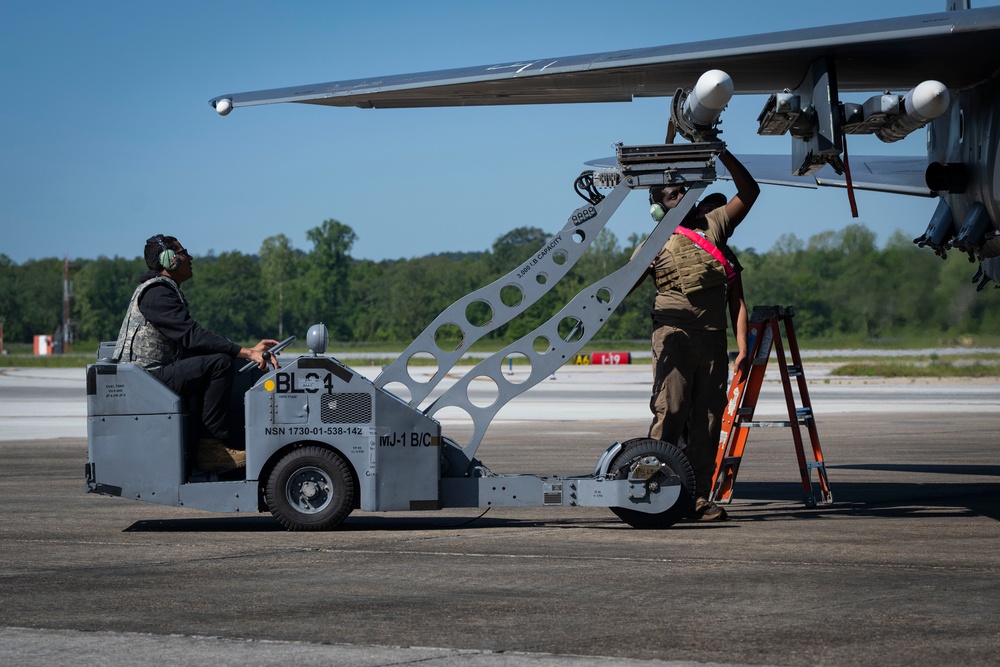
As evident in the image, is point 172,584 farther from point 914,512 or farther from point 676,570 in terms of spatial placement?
point 914,512

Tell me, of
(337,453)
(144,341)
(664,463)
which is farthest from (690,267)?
(144,341)

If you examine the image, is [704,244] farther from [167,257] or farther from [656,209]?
[167,257]

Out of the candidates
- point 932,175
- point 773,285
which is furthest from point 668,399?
point 773,285

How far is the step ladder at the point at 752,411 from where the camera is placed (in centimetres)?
970

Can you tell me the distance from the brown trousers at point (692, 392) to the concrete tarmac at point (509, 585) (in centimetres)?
60

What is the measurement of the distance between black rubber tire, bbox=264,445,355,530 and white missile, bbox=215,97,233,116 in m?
2.65

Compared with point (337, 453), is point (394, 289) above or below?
above

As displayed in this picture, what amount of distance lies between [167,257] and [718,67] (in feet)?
14.3

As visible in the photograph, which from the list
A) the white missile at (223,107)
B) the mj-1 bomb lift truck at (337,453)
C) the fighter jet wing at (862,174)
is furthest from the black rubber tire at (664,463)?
the fighter jet wing at (862,174)

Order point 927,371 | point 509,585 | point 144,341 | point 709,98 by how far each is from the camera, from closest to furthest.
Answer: point 509,585 < point 709,98 < point 144,341 < point 927,371

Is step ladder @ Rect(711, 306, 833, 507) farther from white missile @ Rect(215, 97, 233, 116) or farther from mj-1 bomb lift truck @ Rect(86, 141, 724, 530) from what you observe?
white missile @ Rect(215, 97, 233, 116)

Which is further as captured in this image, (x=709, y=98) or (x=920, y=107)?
(x=920, y=107)

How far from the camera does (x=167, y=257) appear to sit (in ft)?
27.4

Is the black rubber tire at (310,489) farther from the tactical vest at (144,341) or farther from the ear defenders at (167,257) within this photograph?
the ear defenders at (167,257)
